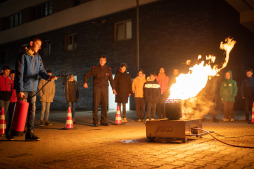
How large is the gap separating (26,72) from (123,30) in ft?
54.1

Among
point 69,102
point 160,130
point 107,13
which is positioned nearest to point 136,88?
point 69,102

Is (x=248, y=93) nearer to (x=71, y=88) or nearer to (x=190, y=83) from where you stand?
(x=190, y=83)

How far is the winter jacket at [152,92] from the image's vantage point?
12156 mm

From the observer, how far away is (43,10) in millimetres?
30031

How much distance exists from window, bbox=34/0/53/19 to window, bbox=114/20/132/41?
9434 millimetres

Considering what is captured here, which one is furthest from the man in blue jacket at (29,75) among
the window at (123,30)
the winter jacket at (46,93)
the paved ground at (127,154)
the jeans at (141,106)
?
the window at (123,30)

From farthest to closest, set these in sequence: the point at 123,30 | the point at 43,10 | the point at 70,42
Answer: the point at 43,10
the point at 70,42
the point at 123,30

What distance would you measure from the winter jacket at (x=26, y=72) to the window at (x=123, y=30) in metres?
15.6

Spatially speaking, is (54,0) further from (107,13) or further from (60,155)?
(60,155)

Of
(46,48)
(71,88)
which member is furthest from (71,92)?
(46,48)

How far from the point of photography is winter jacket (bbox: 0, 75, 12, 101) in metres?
9.17

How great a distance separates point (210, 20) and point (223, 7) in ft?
Answer: 5.34

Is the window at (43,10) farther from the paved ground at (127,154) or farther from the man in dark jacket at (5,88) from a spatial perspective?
the paved ground at (127,154)

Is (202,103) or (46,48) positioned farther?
(46,48)
